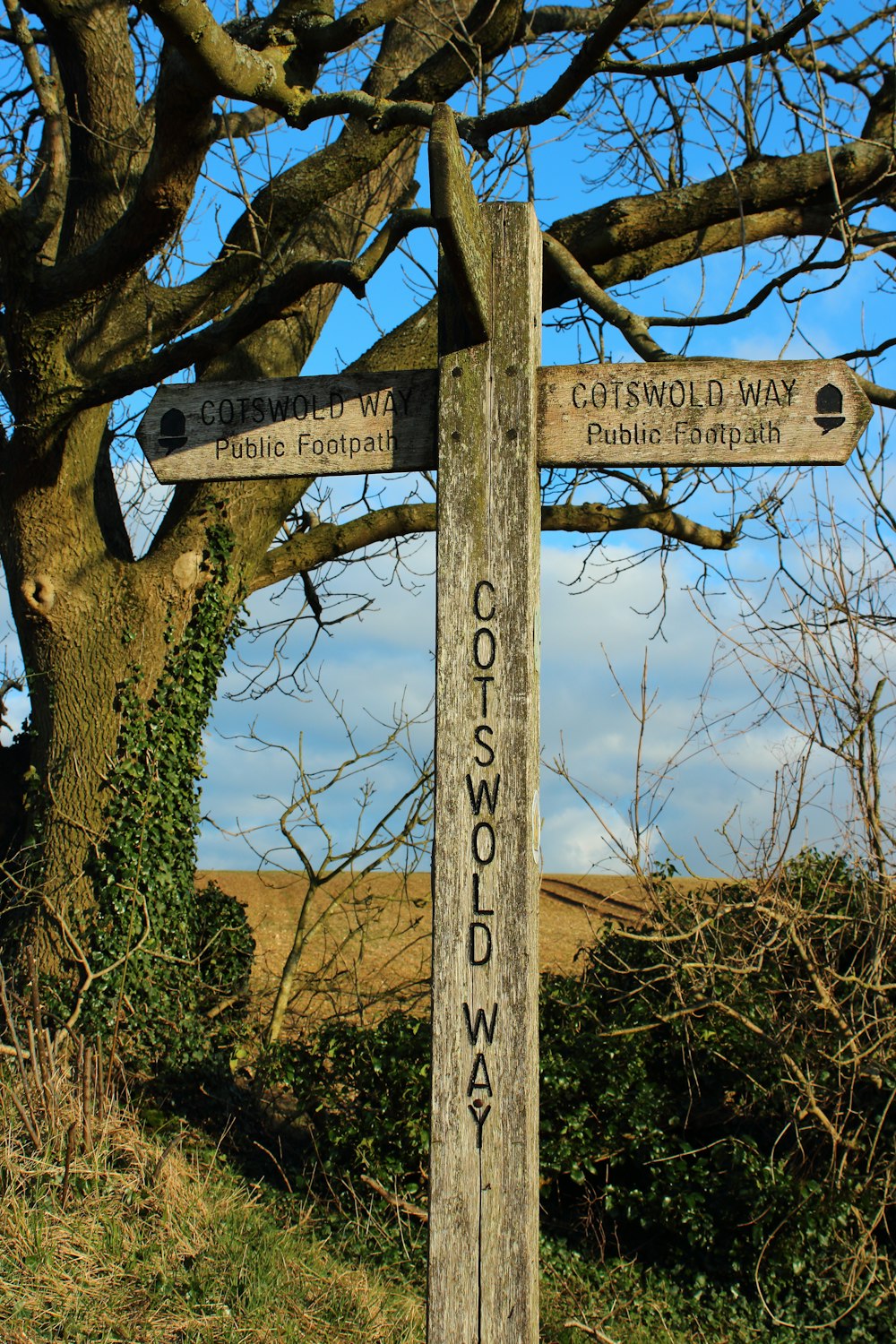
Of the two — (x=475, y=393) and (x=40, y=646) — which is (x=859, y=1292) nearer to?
(x=475, y=393)

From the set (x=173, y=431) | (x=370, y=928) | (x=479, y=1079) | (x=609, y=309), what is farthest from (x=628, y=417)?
(x=370, y=928)

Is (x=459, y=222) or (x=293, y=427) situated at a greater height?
(x=459, y=222)

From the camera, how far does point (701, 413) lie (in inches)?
135

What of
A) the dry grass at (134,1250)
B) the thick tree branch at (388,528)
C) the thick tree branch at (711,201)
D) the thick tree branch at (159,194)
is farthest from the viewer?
the thick tree branch at (388,528)

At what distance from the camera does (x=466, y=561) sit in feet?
11.0

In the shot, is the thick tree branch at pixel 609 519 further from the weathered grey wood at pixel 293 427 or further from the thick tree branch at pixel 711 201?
the weathered grey wood at pixel 293 427

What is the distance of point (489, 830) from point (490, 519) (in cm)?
88

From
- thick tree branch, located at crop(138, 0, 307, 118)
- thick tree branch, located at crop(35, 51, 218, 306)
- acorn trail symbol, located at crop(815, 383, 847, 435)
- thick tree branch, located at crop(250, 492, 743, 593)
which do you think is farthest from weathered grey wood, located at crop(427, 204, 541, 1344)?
thick tree branch, located at crop(250, 492, 743, 593)

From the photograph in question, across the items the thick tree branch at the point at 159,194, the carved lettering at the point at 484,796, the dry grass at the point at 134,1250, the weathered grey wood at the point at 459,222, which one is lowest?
the dry grass at the point at 134,1250

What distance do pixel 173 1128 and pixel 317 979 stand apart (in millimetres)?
1742

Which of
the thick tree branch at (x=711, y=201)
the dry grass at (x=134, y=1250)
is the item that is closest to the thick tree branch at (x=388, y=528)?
the thick tree branch at (x=711, y=201)

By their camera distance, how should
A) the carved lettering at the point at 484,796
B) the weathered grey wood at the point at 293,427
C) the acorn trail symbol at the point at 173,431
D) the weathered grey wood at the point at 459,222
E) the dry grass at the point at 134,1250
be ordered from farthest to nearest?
the dry grass at the point at 134,1250, the acorn trail symbol at the point at 173,431, the weathered grey wood at the point at 293,427, the carved lettering at the point at 484,796, the weathered grey wood at the point at 459,222

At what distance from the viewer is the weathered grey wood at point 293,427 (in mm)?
3523

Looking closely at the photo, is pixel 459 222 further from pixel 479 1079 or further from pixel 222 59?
pixel 222 59
